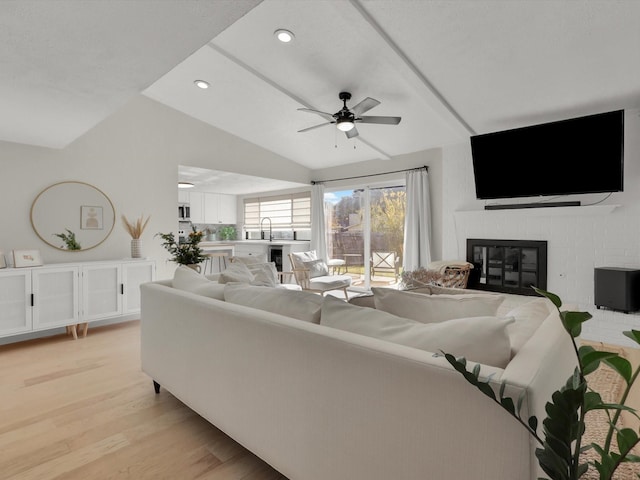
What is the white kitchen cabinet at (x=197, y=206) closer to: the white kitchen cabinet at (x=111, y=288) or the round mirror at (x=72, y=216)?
the round mirror at (x=72, y=216)

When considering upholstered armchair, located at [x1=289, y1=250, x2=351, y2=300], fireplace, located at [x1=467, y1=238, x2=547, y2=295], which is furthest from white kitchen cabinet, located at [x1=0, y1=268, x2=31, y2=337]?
fireplace, located at [x1=467, y1=238, x2=547, y2=295]

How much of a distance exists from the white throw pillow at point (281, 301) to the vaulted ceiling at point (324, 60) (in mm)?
1297

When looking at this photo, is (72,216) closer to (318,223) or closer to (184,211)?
(184,211)

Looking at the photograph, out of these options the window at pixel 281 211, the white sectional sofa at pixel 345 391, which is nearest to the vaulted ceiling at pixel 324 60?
the white sectional sofa at pixel 345 391

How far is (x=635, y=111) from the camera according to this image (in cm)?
354

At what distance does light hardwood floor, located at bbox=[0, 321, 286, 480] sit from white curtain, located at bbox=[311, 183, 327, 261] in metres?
4.26

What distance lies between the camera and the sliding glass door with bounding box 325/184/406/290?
238 inches

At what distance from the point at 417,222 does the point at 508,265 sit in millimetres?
1433

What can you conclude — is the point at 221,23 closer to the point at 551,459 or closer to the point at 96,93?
the point at 96,93

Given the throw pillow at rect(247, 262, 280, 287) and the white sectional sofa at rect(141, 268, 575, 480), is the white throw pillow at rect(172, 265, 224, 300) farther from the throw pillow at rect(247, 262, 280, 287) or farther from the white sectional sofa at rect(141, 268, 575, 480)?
the throw pillow at rect(247, 262, 280, 287)

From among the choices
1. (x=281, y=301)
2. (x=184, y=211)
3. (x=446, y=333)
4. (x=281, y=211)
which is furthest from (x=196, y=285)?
(x=281, y=211)

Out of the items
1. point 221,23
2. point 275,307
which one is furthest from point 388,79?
point 275,307

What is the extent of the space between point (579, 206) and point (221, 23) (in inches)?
155

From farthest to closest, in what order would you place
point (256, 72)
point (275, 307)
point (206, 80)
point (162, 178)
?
1. point (162, 178)
2. point (206, 80)
3. point (256, 72)
4. point (275, 307)
